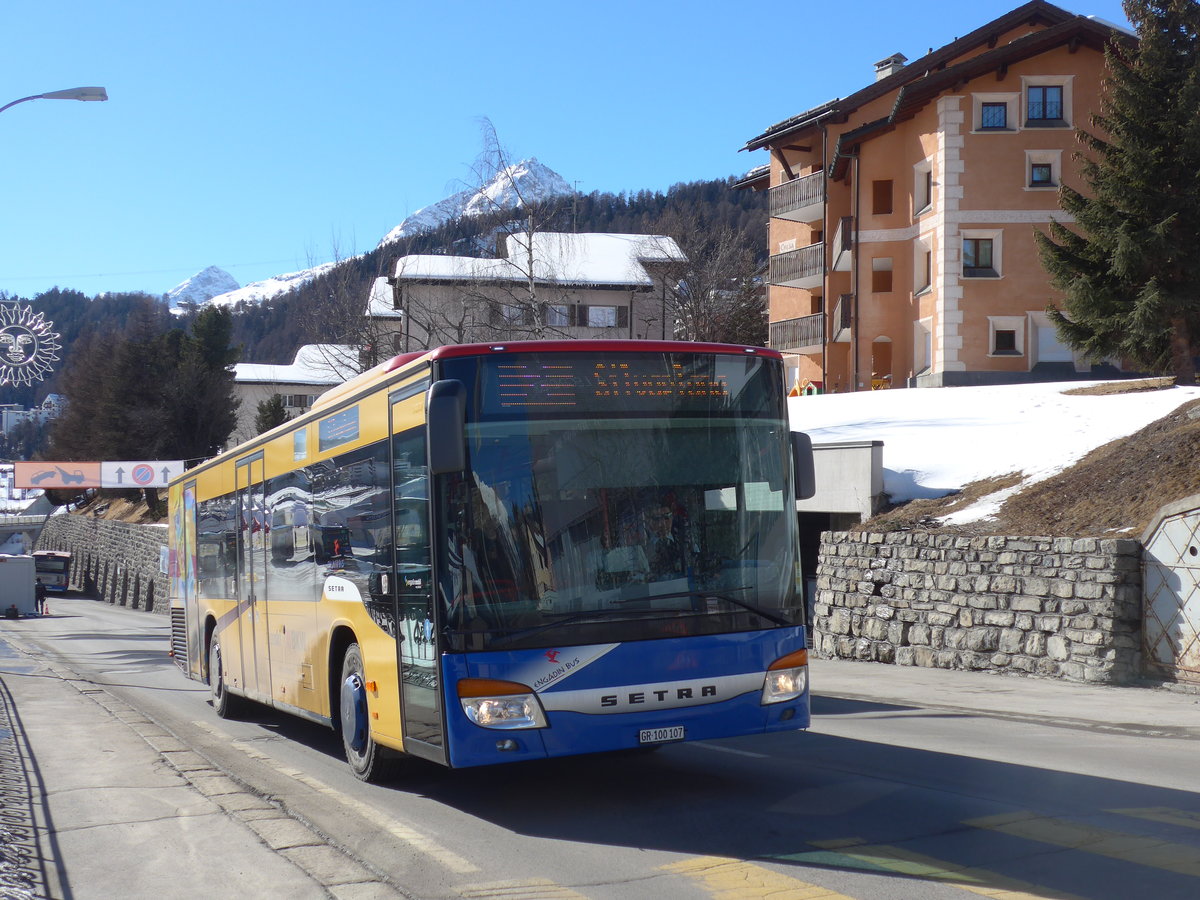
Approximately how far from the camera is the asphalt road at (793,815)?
5531 mm

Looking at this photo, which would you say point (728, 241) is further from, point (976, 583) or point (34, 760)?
point (34, 760)

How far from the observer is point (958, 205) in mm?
37844

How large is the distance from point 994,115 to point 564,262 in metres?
14.5

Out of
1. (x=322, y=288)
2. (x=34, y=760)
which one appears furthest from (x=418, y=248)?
(x=34, y=760)

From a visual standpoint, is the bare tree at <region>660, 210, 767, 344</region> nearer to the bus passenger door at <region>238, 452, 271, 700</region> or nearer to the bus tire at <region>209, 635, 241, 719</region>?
the bus tire at <region>209, 635, 241, 719</region>

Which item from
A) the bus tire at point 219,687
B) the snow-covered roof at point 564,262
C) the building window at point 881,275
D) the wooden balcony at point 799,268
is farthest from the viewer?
the wooden balcony at point 799,268

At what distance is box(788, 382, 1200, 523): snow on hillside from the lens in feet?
65.2

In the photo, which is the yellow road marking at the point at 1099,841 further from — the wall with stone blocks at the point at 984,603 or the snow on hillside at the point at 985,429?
the snow on hillside at the point at 985,429

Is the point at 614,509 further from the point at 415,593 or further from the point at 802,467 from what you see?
the point at 802,467

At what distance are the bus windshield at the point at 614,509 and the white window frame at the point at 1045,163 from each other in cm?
3380

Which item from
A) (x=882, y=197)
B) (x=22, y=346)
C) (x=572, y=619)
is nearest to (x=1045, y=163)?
(x=882, y=197)

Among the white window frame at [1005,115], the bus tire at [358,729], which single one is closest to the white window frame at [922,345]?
the white window frame at [1005,115]

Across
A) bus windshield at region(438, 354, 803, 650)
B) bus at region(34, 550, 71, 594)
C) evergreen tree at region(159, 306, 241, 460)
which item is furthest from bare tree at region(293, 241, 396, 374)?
bus at region(34, 550, 71, 594)

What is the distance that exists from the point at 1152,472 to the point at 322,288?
34.2m
